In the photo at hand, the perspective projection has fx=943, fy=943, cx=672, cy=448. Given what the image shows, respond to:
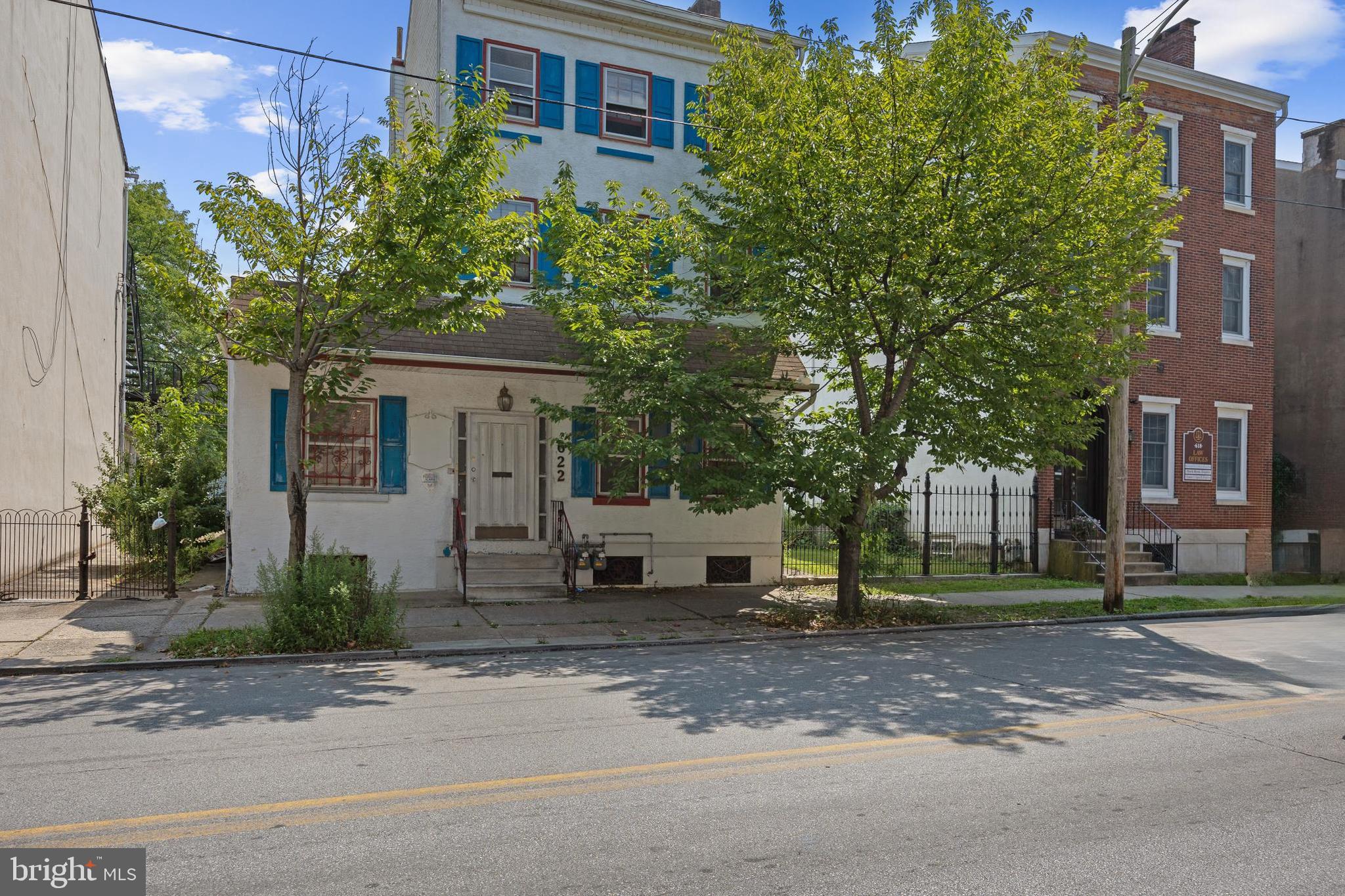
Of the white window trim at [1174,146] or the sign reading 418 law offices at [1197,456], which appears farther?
the sign reading 418 law offices at [1197,456]

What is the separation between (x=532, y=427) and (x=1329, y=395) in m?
22.4

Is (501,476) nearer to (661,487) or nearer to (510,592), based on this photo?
(510,592)

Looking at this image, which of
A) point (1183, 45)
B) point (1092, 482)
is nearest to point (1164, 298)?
point (1092, 482)

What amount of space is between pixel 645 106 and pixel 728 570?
31.0 ft

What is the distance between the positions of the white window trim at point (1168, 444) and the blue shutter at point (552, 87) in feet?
48.3

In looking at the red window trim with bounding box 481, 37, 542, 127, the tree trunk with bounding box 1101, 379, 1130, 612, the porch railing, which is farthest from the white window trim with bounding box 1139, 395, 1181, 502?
the red window trim with bounding box 481, 37, 542, 127

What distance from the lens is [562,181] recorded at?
46.0ft

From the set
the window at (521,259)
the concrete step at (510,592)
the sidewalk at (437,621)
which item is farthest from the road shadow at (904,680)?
the window at (521,259)

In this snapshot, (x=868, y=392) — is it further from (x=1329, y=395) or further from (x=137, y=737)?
(x=1329, y=395)

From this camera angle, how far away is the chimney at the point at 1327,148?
25484 mm

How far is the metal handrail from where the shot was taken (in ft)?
46.8

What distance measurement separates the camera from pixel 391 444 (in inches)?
591

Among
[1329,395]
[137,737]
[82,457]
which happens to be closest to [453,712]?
[137,737]

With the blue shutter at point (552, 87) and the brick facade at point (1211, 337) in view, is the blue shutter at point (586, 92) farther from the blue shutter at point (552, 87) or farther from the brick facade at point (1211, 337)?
the brick facade at point (1211, 337)
